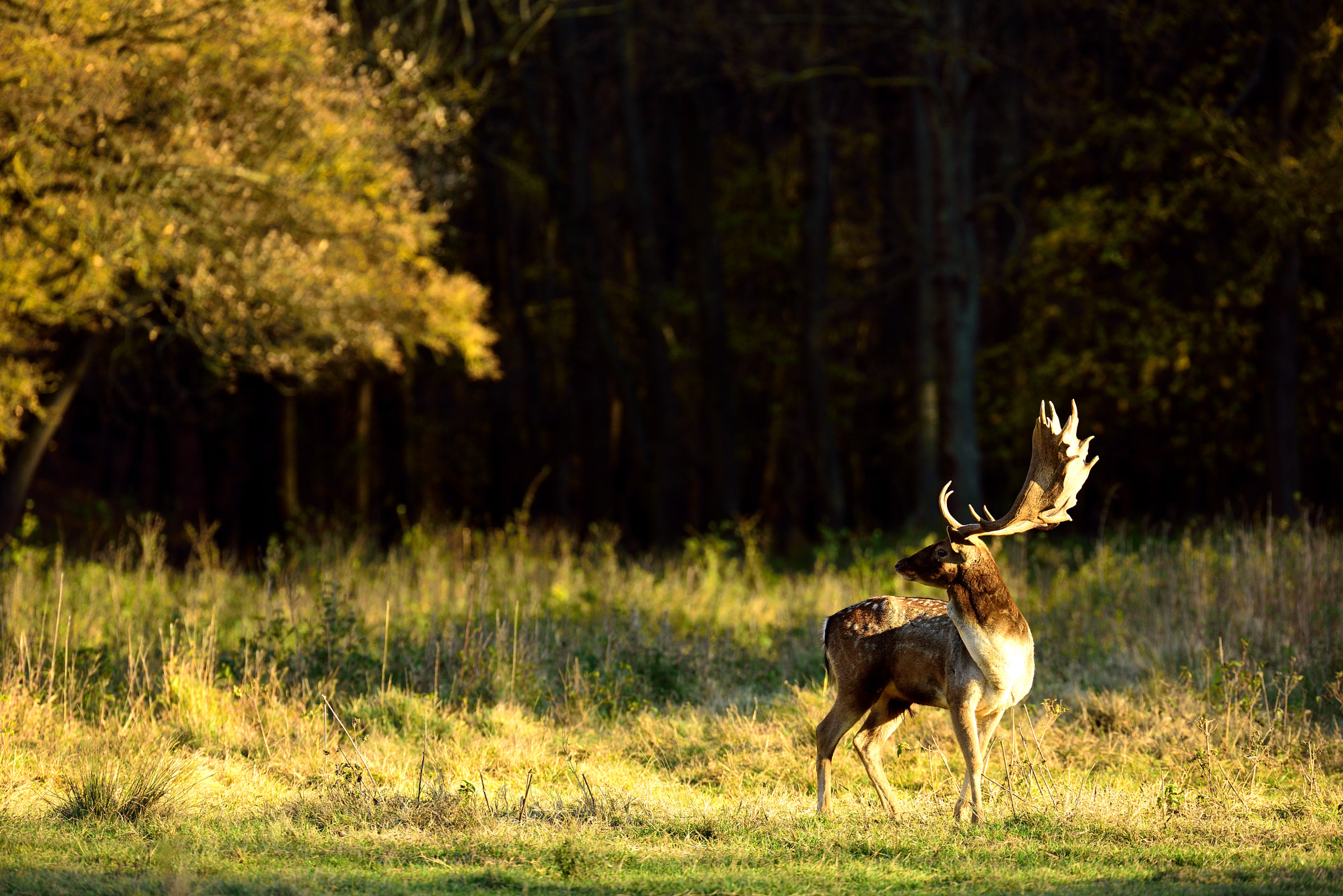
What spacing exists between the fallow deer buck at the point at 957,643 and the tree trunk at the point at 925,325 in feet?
47.5

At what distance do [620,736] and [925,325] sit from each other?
16.0 m

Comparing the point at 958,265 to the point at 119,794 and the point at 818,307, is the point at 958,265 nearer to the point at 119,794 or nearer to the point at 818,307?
the point at 818,307

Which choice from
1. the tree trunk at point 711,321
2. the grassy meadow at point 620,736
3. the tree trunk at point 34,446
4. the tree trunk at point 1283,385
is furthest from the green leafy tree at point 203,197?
the tree trunk at point 1283,385

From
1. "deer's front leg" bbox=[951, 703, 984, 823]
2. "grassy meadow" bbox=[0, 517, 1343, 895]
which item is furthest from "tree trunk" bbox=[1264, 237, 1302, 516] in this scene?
"deer's front leg" bbox=[951, 703, 984, 823]

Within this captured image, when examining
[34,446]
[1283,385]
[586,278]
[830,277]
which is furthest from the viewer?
[830,277]

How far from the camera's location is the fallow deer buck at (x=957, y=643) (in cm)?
646

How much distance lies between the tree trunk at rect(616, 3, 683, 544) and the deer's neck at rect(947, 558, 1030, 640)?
15.7 m

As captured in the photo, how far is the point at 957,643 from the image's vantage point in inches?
262

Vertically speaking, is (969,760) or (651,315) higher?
(651,315)

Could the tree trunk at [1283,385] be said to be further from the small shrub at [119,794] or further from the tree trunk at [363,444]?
the small shrub at [119,794]

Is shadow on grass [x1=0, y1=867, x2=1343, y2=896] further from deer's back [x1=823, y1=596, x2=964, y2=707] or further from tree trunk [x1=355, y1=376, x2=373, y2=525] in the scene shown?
tree trunk [x1=355, y1=376, x2=373, y2=525]

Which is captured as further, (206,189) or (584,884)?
(206,189)

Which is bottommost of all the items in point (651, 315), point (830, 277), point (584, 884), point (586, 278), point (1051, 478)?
point (584, 884)

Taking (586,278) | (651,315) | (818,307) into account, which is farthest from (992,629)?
(818,307)
